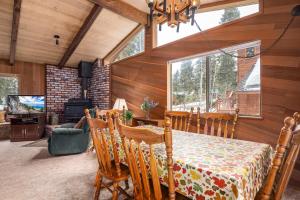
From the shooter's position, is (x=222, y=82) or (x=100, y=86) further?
(x=100, y=86)

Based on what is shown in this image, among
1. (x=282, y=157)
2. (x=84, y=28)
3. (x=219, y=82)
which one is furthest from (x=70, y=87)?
(x=282, y=157)

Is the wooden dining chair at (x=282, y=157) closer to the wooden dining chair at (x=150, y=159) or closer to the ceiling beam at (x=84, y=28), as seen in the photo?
the wooden dining chair at (x=150, y=159)

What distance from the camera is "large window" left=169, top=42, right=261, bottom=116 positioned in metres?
2.81

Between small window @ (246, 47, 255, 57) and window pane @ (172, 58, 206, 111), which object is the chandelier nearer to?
small window @ (246, 47, 255, 57)

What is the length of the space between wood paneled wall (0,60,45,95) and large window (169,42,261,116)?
4454 millimetres

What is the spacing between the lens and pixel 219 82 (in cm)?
322

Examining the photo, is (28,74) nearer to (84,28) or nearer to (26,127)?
(26,127)

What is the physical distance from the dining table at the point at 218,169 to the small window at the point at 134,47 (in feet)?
12.2

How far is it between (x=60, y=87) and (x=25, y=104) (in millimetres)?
1196

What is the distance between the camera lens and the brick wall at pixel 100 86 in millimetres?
5730

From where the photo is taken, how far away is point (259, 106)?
2689 millimetres

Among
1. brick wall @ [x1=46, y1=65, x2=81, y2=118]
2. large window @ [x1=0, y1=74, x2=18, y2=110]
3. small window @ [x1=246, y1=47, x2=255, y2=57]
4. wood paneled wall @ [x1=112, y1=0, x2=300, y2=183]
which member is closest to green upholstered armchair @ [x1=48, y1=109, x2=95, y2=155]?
wood paneled wall @ [x1=112, y1=0, x2=300, y2=183]

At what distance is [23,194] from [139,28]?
4161 millimetres

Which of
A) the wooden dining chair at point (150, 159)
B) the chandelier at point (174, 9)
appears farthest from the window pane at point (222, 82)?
the wooden dining chair at point (150, 159)
